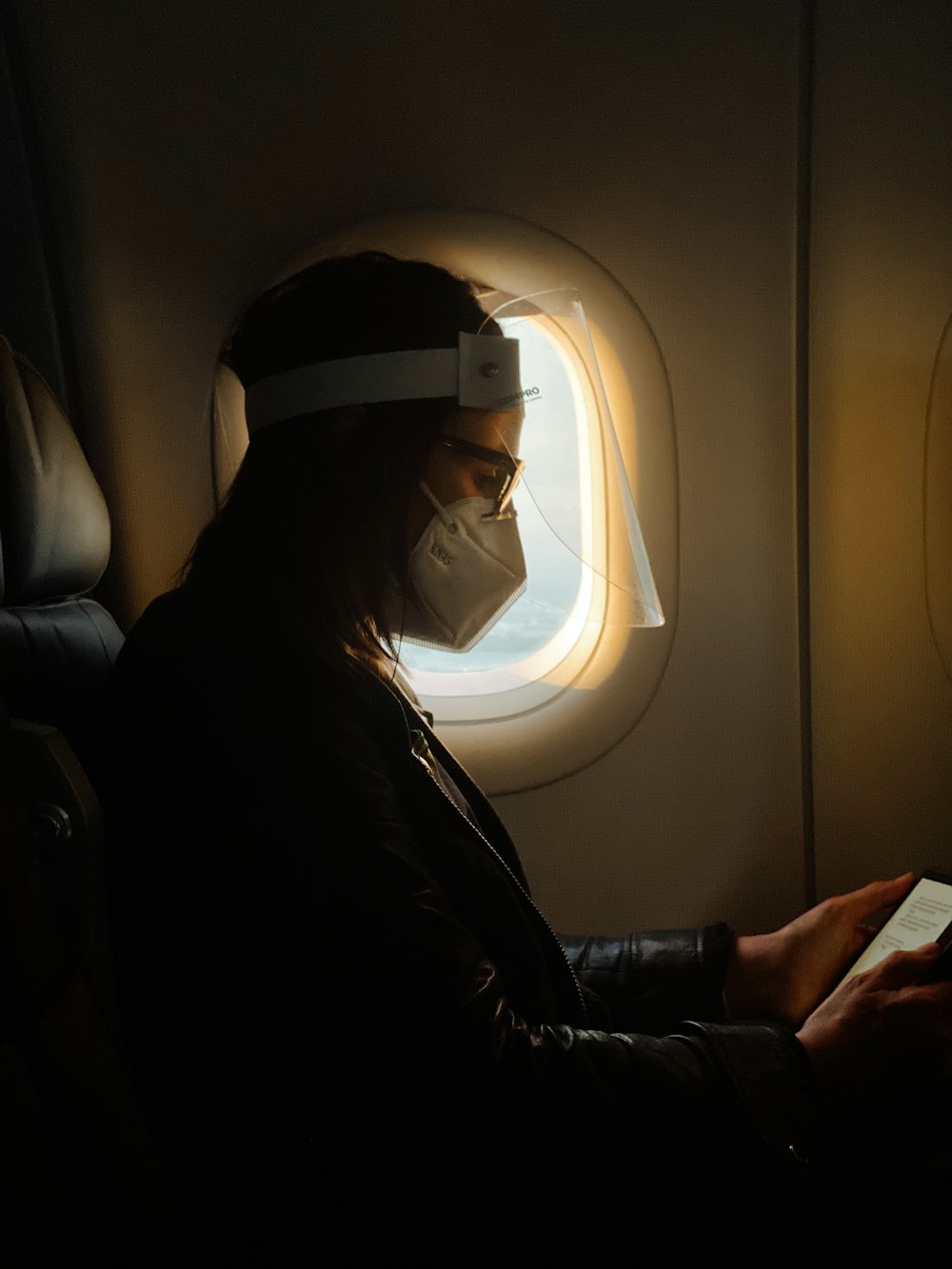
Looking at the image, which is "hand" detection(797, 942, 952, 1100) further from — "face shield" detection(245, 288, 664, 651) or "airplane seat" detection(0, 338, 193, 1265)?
"airplane seat" detection(0, 338, 193, 1265)

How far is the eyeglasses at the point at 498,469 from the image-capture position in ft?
3.76

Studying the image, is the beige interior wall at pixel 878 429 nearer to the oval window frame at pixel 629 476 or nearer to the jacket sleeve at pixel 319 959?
the oval window frame at pixel 629 476

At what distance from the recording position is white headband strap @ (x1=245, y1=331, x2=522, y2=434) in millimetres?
1078

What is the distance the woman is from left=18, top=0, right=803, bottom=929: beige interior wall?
2.15 feet

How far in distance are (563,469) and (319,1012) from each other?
107 cm

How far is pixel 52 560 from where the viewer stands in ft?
4.07

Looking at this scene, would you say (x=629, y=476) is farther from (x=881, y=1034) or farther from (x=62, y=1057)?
(x=62, y=1057)

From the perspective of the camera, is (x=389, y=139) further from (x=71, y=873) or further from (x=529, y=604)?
(x=71, y=873)

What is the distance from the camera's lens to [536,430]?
1.69 m

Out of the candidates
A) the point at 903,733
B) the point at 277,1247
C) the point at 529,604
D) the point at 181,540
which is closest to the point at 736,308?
the point at 529,604

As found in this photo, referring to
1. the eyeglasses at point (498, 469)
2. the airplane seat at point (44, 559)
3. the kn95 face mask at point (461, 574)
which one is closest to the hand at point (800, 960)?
the kn95 face mask at point (461, 574)

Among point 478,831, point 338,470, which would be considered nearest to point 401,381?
point 338,470

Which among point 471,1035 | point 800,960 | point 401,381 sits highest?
point 401,381

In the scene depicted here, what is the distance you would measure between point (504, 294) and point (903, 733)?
113 centimetres
